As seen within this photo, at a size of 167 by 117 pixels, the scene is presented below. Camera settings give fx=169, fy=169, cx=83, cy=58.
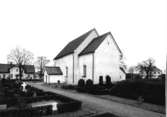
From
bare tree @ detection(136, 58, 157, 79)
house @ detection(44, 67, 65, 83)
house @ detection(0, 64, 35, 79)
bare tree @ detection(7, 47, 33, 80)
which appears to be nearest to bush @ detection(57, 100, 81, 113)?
house @ detection(44, 67, 65, 83)

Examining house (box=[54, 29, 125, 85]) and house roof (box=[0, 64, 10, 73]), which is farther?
house roof (box=[0, 64, 10, 73])

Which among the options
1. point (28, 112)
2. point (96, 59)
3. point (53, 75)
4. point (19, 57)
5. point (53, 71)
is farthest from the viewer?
point (19, 57)

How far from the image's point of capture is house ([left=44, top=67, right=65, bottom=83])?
132 feet

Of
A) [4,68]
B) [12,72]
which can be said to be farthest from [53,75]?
[4,68]

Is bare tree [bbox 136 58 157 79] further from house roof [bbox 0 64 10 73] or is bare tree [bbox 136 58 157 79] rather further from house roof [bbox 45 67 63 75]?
house roof [bbox 0 64 10 73]

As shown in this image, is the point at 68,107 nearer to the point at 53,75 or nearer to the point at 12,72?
the point at 53,75

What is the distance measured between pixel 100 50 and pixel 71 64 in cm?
851

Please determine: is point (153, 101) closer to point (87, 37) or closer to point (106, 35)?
point (106, 35)

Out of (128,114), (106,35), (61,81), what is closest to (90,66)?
(106,35)

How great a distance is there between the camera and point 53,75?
40625 millimetres

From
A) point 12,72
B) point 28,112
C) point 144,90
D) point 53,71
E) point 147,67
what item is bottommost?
point 12,72

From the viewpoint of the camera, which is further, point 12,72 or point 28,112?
point 12,72

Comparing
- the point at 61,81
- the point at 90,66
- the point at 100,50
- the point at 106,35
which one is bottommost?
the point at 61,81

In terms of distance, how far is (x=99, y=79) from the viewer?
27219 millimetres
